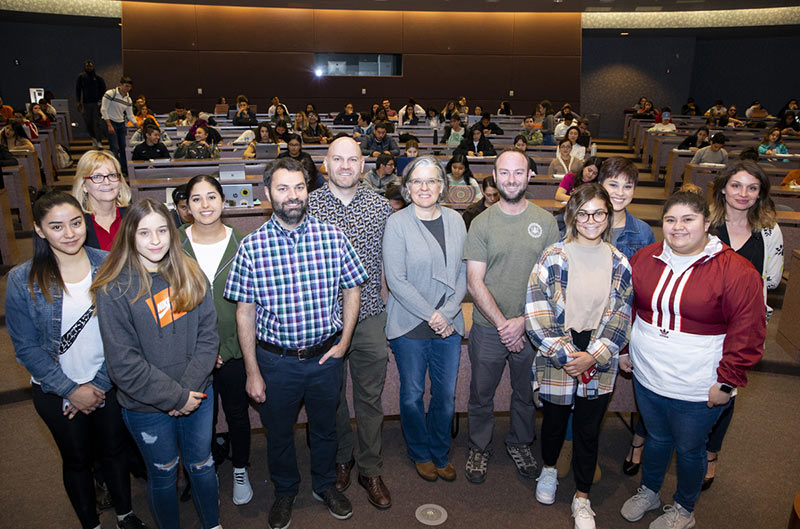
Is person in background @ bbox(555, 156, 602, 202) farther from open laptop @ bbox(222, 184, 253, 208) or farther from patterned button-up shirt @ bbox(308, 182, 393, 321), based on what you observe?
open laptop @ bbox(222, 184, 253, 208)

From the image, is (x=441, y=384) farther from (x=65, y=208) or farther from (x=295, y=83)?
(x=295, y=83)

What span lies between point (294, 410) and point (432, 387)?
0.73m

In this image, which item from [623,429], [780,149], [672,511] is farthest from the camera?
[780,149]

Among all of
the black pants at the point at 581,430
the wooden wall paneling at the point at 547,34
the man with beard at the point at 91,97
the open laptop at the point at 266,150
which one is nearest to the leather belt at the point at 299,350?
the black pants at the point at 581,430

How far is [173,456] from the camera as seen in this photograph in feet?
7.07

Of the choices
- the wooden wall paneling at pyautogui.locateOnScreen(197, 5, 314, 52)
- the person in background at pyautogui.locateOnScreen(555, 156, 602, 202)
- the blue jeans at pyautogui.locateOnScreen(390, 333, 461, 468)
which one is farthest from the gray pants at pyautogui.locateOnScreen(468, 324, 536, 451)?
the wooden wall paneling at pyautogui.locateOnScreen(197, 5, 314, 52)

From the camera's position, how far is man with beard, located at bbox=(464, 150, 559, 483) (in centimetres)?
257

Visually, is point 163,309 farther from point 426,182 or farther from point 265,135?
point 265,135

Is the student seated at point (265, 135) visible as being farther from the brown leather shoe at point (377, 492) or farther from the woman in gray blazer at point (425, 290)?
Answer: the brown leather shoe at point (377, 492)

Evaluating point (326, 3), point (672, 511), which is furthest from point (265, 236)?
point (326, 3)

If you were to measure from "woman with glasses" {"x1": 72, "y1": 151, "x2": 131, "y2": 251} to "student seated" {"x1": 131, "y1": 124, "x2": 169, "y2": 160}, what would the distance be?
485 centimetres

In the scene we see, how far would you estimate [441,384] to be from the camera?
8.89 ft

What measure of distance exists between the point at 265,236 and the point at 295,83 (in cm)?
1488

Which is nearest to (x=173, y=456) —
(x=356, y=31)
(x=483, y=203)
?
(x=483, y=203)
